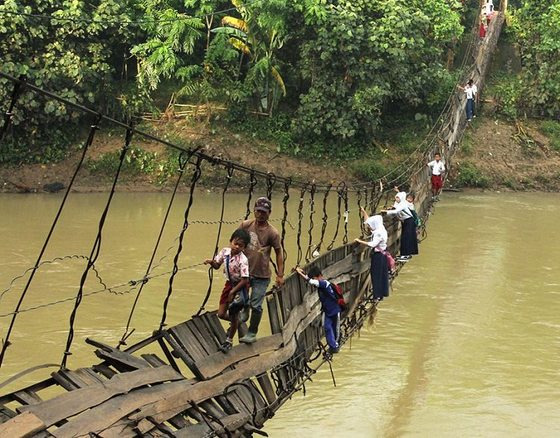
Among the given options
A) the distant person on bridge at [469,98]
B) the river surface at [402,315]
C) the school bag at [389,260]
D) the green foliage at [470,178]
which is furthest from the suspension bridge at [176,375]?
the green foliage at [470,178]

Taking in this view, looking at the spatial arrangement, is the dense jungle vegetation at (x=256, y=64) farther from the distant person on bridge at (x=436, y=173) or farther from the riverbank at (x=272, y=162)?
the distant person on bridge at (x=436, y=173)

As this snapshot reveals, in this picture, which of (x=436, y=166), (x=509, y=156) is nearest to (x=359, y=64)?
(x=509, y=156)

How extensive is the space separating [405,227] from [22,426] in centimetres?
508

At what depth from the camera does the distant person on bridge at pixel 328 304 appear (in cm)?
465

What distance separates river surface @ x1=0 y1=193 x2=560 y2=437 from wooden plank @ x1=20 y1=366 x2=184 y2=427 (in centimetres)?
240

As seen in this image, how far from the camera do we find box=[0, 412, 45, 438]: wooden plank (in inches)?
98.9

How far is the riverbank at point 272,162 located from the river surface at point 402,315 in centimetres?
87

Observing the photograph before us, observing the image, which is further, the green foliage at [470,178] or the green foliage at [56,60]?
the green foliage at [470,178]

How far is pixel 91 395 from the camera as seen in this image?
2.92 m

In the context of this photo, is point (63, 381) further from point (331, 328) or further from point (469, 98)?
point (469, 98)

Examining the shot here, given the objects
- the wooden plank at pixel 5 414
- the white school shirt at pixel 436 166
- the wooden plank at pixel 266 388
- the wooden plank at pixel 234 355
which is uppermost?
the white school shirt at pixel 436 166

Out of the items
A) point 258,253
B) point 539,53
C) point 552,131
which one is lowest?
point 258,253

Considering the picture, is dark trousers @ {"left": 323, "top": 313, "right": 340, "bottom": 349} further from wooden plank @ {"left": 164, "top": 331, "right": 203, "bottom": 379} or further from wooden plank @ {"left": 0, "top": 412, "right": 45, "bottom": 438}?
wooden plank @ {"left": 0, "top": 412, "right": 45, "bottom": 438}

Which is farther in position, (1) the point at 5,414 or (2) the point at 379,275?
(2) the point at 379,275
